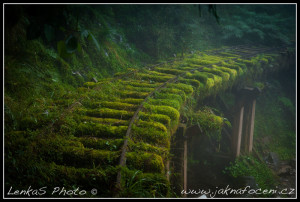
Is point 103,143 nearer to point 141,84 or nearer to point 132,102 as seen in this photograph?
point 132,102

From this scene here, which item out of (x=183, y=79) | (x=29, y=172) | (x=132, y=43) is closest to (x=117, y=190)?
(x=29, y=172)

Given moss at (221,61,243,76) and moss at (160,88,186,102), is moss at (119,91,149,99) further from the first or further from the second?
moss at (221,61,243,76)

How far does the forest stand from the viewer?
2.10 metres

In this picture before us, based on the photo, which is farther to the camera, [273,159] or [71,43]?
[273,159]

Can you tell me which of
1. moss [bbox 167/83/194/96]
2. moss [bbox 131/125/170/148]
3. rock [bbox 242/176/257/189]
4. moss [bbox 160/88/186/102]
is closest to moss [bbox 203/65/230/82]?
moss [bbox 167/83/194/96]

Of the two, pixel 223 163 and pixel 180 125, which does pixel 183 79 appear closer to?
pixel 180 125

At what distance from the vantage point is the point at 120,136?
278cm

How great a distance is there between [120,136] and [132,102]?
113cm

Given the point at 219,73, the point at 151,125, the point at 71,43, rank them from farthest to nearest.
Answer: the point at 219,73, the point at 151,125, the point at 71,43

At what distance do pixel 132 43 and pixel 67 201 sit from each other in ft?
23.6

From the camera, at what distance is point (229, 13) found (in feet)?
34.9

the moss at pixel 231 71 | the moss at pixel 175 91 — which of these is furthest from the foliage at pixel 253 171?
the moss at pixel 175 91

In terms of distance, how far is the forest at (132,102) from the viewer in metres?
2.10

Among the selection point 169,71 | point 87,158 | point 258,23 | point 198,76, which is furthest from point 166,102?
point 258,23
